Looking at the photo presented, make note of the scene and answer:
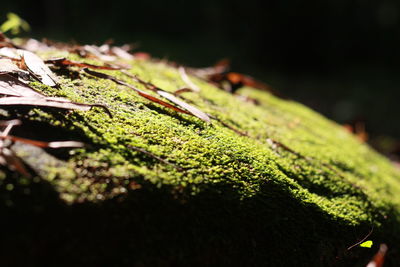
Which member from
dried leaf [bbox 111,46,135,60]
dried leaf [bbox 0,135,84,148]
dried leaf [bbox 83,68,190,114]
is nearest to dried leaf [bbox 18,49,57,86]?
dried leaf [bbox 83,68,190,114]

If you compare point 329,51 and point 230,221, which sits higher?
point 329,51

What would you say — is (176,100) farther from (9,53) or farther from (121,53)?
(121,53)

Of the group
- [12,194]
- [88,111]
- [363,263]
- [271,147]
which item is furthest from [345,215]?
[12,194]


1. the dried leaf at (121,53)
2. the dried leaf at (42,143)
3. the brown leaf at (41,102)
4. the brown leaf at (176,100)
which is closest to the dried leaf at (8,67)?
the brown leaf at (41,102)

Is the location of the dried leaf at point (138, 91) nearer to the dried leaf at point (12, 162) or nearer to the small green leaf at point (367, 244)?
the dried leaf at point (12, 162)

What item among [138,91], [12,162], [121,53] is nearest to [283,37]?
[121,53]

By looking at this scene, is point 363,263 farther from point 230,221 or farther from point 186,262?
point 186,262
